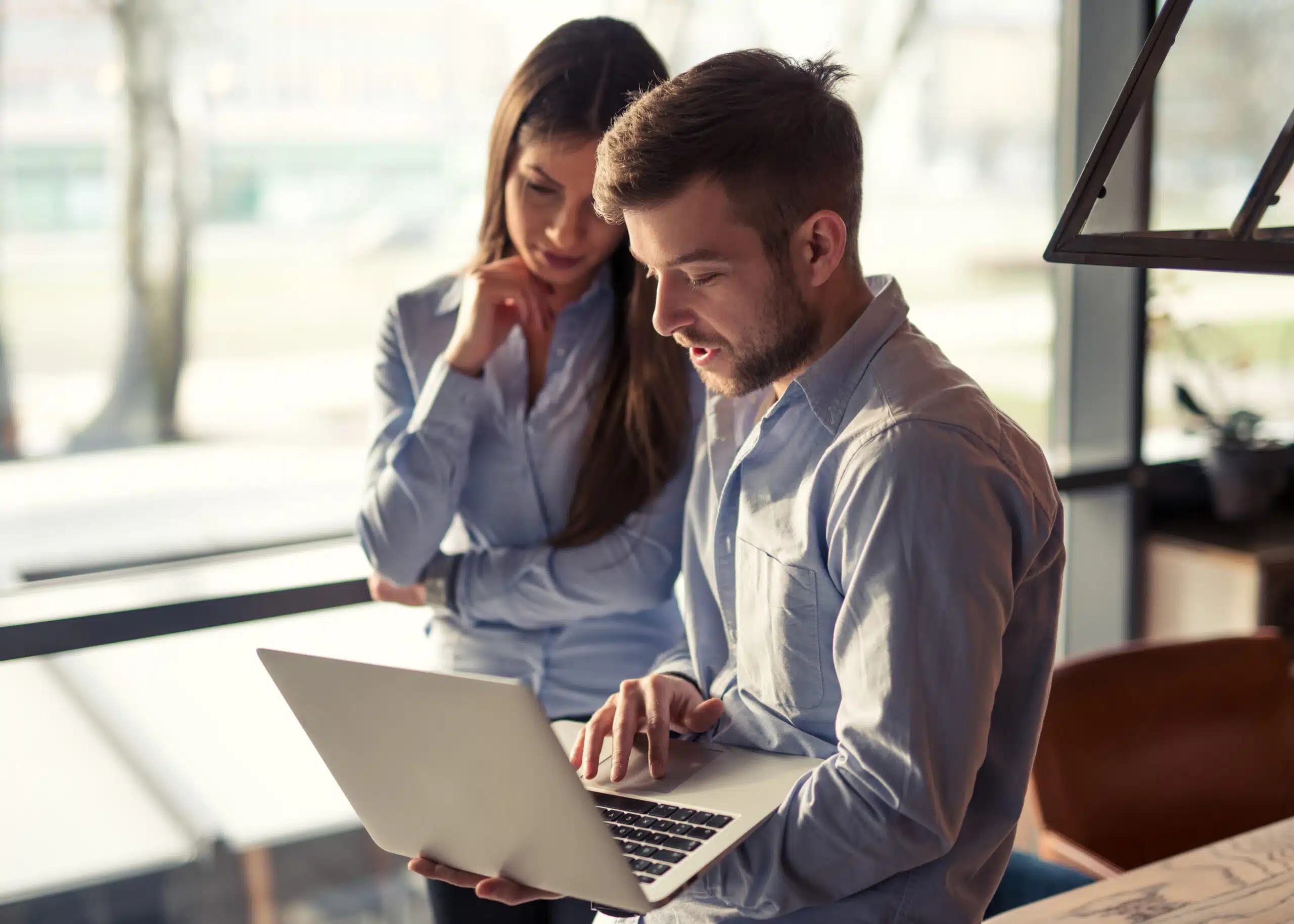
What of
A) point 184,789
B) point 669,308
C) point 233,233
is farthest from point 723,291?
point 184,789

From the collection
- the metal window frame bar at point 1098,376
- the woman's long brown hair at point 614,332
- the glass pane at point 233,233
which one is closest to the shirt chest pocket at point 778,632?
the woman's long brown hair at point 614,332

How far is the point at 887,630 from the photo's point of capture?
3.54 ft

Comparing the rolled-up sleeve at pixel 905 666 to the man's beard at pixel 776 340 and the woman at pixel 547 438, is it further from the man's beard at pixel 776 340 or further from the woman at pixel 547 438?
the woman at pixel 547 438

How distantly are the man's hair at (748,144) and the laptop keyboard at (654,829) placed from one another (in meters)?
0.54

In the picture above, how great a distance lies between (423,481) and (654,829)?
717 millimetres

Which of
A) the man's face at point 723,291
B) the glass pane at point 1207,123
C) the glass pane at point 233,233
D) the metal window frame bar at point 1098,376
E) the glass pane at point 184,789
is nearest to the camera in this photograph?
the man's face at point 723,291

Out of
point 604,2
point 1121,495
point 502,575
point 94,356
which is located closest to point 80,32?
point 94,356

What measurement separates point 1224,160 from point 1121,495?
0.92 m

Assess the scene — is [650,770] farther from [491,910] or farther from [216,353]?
[216,353]

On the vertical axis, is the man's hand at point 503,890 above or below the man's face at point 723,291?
below

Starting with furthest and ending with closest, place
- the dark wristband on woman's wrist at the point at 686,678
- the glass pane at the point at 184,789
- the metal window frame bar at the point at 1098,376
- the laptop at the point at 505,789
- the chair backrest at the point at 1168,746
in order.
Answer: the metal window frame bar at the point at 1098,376 < the glass pane at the point at 184,789 < the chair backrest at the point at 1168,746 < the dark wristband on woman's wrist at the point at 686,678 < the laptop at the point at 505,789

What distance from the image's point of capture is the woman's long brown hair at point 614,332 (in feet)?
5.35

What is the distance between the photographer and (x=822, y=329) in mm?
1294

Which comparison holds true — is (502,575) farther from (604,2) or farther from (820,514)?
(604,2)
